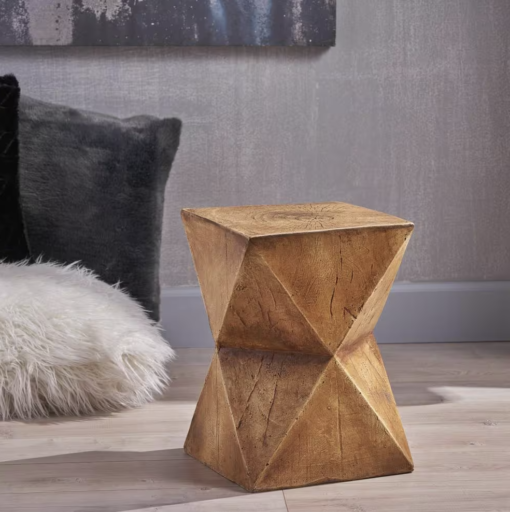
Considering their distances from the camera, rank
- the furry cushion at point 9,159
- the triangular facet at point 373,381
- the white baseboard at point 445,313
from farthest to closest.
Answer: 1. the white baseboard at point 445,313
2. the furry cushion at point 9,159
3. the triangular facet at point 373,381

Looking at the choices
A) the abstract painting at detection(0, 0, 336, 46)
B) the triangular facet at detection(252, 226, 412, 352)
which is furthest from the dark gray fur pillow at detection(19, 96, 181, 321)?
the triangular facet at detection(252, 226, 412, 352)

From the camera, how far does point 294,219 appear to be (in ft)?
4.50

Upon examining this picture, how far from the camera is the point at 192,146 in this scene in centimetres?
225

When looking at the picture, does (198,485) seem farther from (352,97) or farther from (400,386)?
(352,97)

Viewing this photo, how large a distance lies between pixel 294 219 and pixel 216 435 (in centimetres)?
41

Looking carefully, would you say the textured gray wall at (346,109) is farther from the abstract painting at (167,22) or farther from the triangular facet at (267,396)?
the triangular facet at (267,396)

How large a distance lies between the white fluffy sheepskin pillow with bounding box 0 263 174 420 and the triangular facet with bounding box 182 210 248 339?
0.36 m

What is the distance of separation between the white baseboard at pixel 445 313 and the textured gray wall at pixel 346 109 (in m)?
0.12

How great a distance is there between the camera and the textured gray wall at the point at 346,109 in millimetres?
2215

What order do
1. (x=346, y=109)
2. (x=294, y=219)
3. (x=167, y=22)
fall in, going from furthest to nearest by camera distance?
(x=346, y=109), (x=167, y=22), (x=294, y=219)

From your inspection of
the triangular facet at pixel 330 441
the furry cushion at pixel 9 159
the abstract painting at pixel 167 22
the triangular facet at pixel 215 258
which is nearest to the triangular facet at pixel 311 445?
the triangular facet at pixel 330 441

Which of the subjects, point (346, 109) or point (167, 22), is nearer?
point (167, 22)

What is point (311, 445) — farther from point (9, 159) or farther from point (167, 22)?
point (167, 22)

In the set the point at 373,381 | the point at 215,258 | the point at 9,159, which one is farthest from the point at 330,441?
the point at 9,159
